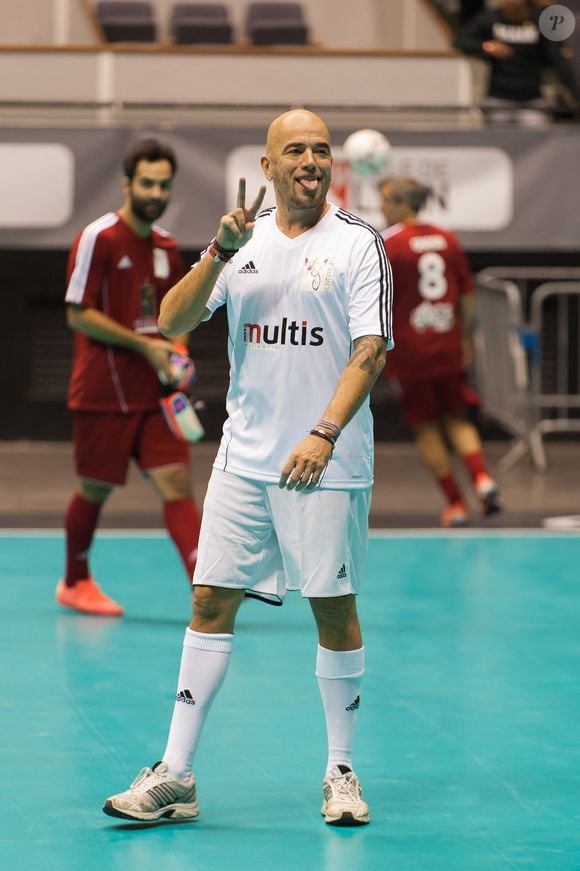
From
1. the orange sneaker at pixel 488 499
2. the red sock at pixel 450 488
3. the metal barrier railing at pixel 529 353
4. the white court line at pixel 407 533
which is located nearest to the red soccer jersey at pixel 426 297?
the red sock at pixel 450 488

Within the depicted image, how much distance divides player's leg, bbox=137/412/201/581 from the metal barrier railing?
5918 mm

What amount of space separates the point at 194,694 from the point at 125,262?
3.31 m

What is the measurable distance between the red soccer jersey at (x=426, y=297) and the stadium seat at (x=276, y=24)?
6463mm

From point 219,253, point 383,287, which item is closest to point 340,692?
point 383,287

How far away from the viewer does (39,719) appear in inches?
240

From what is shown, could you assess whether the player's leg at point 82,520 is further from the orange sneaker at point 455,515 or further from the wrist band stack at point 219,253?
the wrist band stack at point 219,253

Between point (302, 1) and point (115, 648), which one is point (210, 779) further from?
point (302, 1)

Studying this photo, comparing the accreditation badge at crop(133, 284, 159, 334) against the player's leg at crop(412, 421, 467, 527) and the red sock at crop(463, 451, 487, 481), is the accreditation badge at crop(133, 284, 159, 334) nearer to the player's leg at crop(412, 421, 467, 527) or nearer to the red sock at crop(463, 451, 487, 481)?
the player's leg at crop(412, 421, 467, 527)

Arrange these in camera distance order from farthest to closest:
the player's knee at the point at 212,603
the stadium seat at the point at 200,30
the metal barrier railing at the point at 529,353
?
the stadium seat at the point at 200,30 < the metal barrier railing at the point at 529,353 < the player's knee at the point at 212,603

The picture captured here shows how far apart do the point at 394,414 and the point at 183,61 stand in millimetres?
3800

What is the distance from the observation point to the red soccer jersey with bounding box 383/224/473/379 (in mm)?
10562

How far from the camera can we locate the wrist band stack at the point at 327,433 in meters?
4.65

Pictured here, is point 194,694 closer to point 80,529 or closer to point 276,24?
point 80,529

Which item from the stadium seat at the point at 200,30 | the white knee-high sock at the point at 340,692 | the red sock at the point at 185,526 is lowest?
the white knee-high sock at the point at 340,692
